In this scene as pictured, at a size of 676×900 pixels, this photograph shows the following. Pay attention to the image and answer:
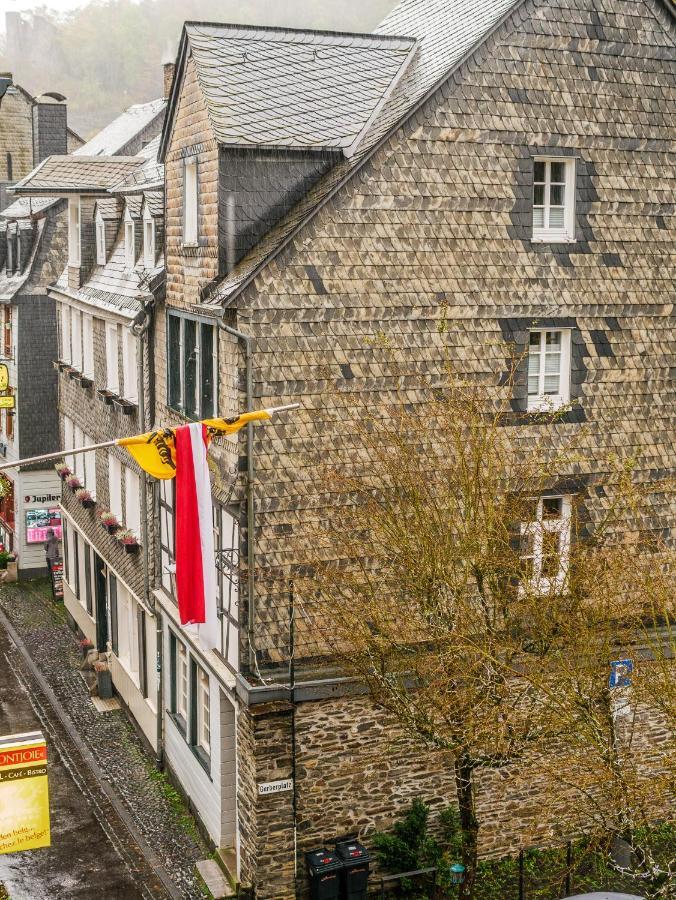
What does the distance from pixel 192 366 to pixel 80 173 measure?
10793 mm

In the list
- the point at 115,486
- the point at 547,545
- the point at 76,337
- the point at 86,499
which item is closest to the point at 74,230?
the point at 76,337

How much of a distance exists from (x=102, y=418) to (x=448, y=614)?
13.7 metres

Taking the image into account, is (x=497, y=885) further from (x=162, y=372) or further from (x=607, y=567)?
(x=162, y=372)

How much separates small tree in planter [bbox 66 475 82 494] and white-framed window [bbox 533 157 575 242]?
15.6 metres

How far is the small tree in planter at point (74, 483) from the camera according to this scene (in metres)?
30.1

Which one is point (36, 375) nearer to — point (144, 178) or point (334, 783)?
point (144, 178)

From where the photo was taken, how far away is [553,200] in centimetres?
1833

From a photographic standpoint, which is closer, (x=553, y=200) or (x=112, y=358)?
(x=553, y=200)

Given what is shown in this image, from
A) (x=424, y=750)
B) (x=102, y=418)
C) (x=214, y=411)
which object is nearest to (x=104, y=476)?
(x=102, y=418)

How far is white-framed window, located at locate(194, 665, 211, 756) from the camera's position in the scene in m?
20.2

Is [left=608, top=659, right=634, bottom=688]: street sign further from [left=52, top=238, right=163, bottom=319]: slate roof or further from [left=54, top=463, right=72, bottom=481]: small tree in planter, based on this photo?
[left=54, top=463, right=72, bottom=481]: small tree in planter

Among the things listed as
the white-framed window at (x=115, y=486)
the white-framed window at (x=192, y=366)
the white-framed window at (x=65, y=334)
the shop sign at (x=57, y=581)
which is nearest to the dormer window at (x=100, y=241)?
the white-framed window at (x=65, y=334)

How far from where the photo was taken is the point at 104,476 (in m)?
27.8

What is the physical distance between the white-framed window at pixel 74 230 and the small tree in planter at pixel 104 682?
9.76 metres
